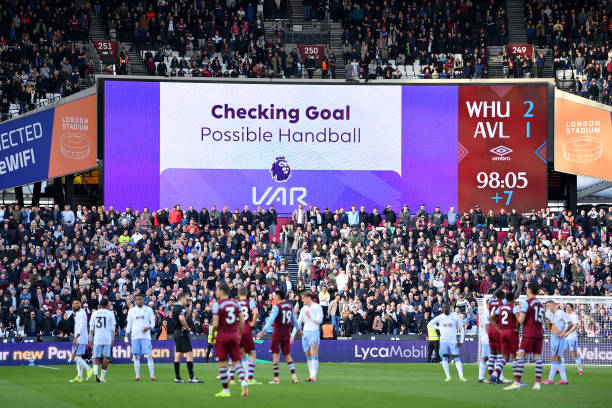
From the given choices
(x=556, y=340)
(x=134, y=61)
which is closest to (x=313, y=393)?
(x=556, y=340)

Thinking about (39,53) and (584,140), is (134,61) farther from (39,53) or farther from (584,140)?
(584,140)

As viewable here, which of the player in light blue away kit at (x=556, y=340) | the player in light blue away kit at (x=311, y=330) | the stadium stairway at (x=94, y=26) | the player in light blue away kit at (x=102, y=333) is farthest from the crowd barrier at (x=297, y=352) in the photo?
the stadium stairway at (x=94, y=26)

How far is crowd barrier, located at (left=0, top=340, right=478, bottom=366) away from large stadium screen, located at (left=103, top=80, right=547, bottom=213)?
11.8m

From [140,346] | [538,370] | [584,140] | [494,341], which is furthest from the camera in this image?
[584,140]

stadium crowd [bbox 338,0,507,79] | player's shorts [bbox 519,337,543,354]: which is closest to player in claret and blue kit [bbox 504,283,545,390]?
player's shorts [bbox 519,337,543,354]

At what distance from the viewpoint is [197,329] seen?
37969mm

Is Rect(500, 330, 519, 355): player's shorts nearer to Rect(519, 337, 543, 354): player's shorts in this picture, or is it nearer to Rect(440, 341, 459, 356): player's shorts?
Rect(519, 337, 543, 354): player's shorts

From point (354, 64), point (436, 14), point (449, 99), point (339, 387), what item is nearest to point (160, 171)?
point (354, 64)

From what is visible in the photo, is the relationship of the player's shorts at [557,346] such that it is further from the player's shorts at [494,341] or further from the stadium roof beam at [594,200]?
the stadium roof beam at [594,200]

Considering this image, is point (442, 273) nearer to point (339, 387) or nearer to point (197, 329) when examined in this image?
point (197, 329)

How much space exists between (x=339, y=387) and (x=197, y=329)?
1634cm

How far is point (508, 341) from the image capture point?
74.2 feet

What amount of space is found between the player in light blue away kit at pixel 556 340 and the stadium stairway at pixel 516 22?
30.5m

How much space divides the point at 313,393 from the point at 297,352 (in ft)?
56.0
